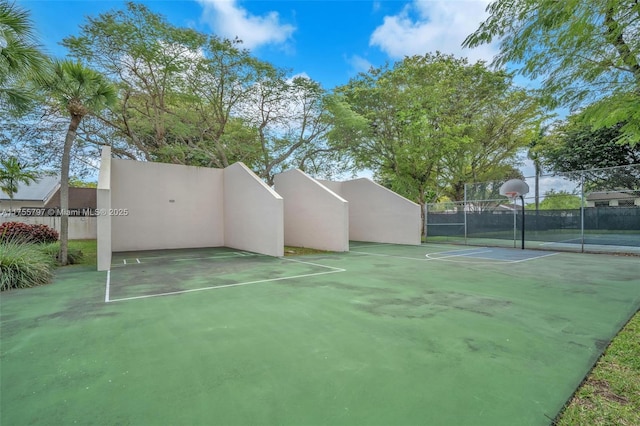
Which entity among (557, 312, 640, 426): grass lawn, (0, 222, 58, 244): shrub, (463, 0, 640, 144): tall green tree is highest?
(463, 0, 640, 144): tall green tree

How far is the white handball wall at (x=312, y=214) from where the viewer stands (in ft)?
36.2

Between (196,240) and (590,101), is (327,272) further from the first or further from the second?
(196,240)

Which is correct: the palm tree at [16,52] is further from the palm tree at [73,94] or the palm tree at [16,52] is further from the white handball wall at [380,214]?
the white handball wall at [380,214]

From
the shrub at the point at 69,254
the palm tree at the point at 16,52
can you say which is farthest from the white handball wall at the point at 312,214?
the palm tree at the point at 16,52

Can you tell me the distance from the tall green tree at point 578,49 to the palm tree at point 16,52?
7.63 metres

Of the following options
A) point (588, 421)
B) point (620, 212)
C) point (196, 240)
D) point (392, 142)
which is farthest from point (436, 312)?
point (392, 142)

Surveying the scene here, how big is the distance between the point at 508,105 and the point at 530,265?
35.4 ft

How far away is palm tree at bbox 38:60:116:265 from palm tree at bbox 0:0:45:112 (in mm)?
908

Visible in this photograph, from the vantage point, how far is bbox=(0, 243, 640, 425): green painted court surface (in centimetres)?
202

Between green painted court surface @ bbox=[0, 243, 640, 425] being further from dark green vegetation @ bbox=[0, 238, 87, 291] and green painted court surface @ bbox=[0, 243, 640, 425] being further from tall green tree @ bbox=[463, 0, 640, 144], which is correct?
tall green tree @ bbox=[463, 0, 640, 144]

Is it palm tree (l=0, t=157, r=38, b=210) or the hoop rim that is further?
palm tree (l=0, t=157, r=38, b=210)

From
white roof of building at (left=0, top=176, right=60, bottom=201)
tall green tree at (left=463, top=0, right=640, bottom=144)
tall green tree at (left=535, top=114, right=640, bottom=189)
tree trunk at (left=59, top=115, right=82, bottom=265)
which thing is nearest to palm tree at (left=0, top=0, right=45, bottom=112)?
tree trunk at (left=59, top=115, right=82, bottom=265)

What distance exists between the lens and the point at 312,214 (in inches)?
474

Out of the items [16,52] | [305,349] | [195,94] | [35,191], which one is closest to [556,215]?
[305,349]
